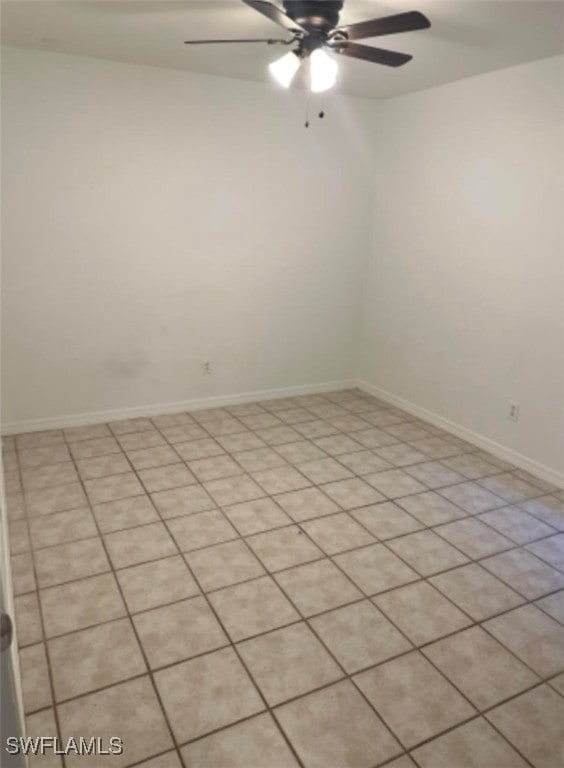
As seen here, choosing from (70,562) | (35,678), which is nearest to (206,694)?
(35,678)

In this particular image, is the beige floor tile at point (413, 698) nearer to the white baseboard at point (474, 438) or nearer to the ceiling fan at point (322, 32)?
the white baseboard at point (474, 438)

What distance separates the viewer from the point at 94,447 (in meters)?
3.28

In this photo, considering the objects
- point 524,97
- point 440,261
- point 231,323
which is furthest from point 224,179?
point 524,97

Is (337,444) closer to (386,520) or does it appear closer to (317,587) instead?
(386,520)

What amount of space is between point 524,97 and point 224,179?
192 cm

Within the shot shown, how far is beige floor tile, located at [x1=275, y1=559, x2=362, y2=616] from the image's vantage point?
2.03 meters

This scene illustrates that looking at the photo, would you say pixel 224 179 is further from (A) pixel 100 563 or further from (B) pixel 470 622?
(B) pixel 470 622

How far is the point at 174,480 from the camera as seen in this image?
2914 mm

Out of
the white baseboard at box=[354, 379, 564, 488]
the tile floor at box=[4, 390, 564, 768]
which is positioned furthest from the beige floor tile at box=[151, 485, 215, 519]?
the white baseboard at box=[354, 379, 564, 488]

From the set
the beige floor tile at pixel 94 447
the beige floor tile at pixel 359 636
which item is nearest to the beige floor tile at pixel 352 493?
the beige floor tile at pixel 359 636

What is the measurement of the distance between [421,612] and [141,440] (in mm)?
2116

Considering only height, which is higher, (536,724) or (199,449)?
(199,449)

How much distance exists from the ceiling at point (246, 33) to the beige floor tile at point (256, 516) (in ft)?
7.53

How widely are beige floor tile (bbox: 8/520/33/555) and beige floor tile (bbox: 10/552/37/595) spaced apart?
41 mm
